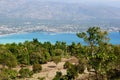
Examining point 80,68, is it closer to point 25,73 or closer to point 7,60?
point 25,73

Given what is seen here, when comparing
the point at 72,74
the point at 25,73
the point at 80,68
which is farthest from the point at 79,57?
the point at 25,73

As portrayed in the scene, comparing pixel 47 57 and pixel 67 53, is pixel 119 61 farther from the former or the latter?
pixel 67 53

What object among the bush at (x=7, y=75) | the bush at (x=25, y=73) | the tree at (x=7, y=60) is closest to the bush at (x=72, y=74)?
the bush at (x=25, y=73)

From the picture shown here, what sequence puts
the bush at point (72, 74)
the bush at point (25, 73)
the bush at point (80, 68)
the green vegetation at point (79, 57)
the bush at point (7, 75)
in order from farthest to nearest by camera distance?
the bush at point (25, 73) < the bush at point (80, 68) < the bush at point (7, 75) < the bush at point (72, 74) < the green vegetation at point (79, 57)

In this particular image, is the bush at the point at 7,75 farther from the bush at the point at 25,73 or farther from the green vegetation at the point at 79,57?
the bush at the point at 25,73

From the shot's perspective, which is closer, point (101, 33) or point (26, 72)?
point (101, 33)

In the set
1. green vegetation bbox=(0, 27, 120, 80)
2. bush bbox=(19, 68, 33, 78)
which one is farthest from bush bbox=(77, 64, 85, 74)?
bush bbox=(19, 68, 33, 78)

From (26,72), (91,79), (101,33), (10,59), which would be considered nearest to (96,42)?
(101,33)

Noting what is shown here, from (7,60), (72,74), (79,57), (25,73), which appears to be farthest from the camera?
(7,60)
